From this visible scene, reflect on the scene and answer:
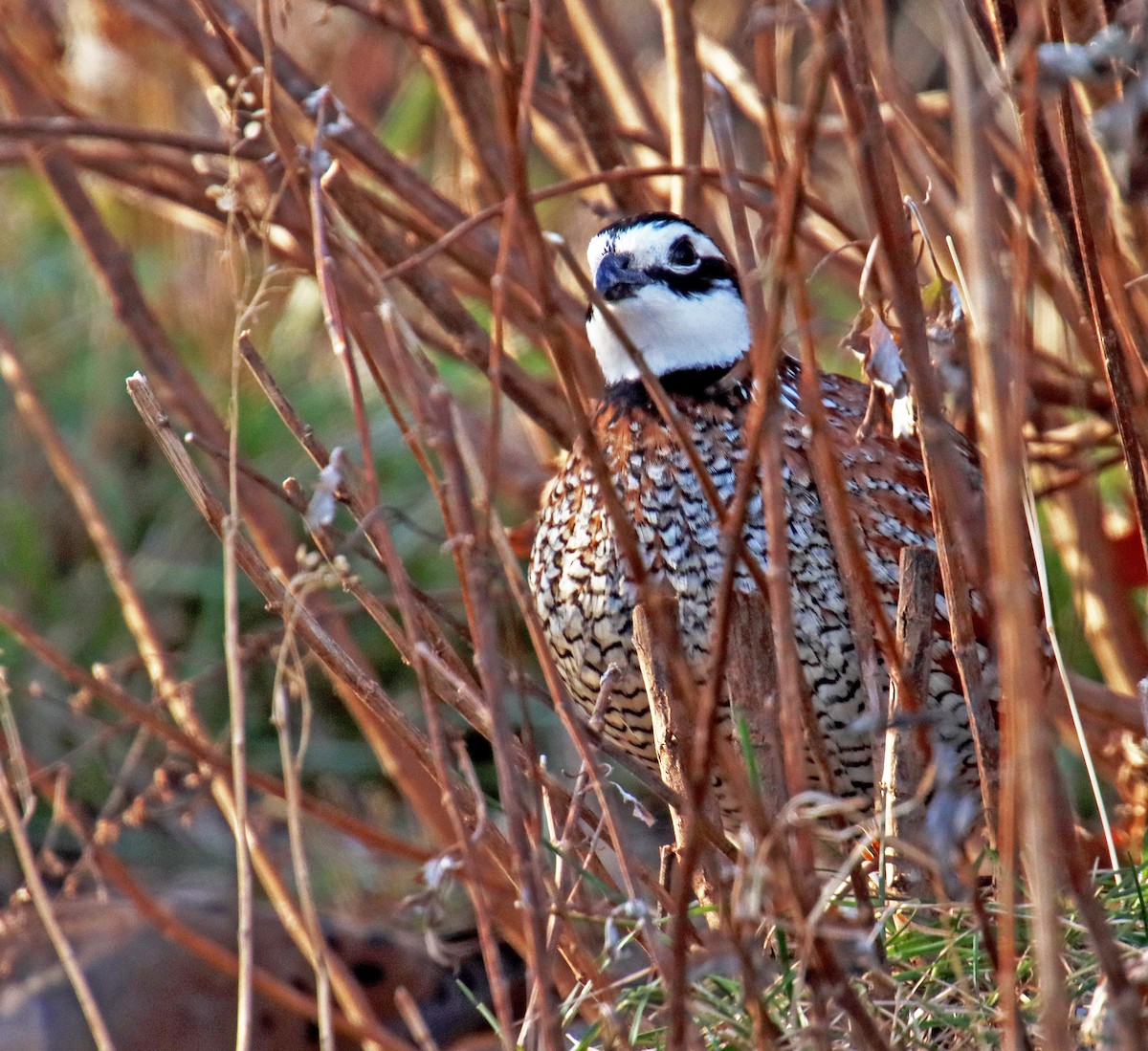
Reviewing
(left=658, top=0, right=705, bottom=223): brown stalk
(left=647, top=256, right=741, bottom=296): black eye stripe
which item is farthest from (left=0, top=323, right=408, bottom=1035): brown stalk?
(left=658, top=0, right=705, bottom=223): brown stalk

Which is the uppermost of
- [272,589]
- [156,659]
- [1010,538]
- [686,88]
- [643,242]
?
[686,88]

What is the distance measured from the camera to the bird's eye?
3.03 meters

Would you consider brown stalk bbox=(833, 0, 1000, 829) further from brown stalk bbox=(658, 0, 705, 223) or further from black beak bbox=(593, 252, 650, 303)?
brown stalk bbox=(658, 0, 705, 223)

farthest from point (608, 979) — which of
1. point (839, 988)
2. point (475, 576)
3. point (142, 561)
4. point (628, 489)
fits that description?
point (142, 561)

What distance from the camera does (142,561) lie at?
5.18m

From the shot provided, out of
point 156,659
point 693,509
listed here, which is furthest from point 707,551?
point 156,659

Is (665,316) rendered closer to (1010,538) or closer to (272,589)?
(272,589)

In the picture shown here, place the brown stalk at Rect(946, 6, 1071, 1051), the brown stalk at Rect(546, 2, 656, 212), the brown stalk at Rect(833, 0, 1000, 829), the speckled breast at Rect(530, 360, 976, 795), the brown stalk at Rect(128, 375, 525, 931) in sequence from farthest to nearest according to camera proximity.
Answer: the brown stalk at Rect(546, 2, 656, 212), the speckled breast at Rect(530, 360, 976, 795), the brown stalk at Rect(128, 375, 525, 931), the brown stalk at Rect(833, 0, 1000, 829), the brown stalk at Rect(946, 6, 1071, 1051)

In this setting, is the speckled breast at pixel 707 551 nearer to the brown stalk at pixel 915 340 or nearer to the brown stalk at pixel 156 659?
the brown stalk at pixel 915 340

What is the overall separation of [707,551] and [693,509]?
0.32 feet

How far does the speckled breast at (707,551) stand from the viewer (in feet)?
8.70

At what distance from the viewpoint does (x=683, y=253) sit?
3051 millimetres

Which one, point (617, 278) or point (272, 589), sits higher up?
point (617, 278)

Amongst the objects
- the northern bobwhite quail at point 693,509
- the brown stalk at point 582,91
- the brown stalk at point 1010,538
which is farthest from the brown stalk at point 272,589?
the brown stalk at point 582,91
